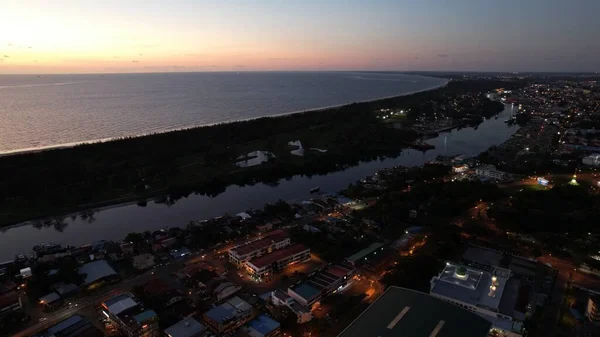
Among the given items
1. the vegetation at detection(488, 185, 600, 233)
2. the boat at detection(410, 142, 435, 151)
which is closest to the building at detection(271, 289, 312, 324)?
the vegetation at detection(488, 185, 600, 233)

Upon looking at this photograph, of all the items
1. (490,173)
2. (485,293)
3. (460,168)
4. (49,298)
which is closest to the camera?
(49,298)

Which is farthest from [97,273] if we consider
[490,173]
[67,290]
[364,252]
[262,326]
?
[490,173]

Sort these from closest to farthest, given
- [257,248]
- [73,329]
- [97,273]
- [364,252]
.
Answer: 1. [73,329]
2. [97,273]
3. [257,248]
4. [364,252]

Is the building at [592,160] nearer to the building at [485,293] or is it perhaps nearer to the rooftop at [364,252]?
the building at [485,293]

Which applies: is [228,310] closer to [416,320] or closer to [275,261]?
[275,261]

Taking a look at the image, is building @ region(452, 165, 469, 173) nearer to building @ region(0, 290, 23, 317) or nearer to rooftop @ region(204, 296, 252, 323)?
rooftop @ region(204, 296, 252, 323)

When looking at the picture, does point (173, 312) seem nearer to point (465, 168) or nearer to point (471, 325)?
point (471, 325)
